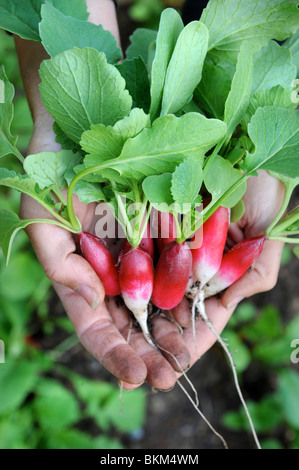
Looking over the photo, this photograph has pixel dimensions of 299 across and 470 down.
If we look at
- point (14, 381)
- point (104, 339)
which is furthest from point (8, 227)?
point (14, 381)

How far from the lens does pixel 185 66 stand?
2.42 ft

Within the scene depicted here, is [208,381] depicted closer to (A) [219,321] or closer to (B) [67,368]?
(B) [67,368]

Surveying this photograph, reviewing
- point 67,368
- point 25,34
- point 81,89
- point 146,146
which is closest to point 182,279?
point 146,146

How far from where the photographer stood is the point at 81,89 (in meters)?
0.72

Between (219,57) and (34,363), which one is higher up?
(219,57)

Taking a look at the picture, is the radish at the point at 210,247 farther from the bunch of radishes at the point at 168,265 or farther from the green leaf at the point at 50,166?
the green leaf at the point at 50,166

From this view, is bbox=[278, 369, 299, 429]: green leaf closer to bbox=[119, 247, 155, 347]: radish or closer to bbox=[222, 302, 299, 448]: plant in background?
bbox=[222, 302, 299, 448]: plant in background

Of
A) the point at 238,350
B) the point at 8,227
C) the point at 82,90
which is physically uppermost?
the point at 82,90

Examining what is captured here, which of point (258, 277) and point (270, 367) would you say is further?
point (270, 367)

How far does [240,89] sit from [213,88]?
0.34ft

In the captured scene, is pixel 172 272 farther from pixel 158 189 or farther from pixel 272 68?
pixel 272 68

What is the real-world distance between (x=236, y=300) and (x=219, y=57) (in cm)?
53

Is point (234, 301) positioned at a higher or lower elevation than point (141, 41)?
lower

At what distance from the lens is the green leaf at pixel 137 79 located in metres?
0.82
